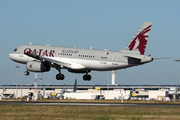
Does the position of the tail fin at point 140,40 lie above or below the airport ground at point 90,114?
above

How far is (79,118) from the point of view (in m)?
38.3

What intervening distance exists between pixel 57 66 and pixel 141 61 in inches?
643

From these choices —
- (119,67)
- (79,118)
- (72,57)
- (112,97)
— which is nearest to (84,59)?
(72,57)

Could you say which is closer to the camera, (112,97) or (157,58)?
(157,58)

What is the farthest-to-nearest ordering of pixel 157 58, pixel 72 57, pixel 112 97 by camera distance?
1. pixel 112 97
2. pixel 72 57
3. pixel 157 58

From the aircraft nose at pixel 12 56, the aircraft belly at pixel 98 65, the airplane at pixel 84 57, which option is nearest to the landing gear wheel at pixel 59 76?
the airplane at pixel 84 57

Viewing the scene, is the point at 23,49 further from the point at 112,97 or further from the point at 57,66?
the point at 112,97

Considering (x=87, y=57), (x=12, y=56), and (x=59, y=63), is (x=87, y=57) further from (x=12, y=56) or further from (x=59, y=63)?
(x=12, y=56)

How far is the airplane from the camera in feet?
210

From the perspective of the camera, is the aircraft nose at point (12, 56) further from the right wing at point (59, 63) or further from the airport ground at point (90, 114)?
the airport ground at point (90, 114)

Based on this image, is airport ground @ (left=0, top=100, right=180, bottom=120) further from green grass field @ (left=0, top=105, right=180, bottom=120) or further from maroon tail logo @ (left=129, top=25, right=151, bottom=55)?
maroon tail logo @ (left=129, top=25, right=151, bottom=55)

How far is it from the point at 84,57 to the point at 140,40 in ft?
35.4

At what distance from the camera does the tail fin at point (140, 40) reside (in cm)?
6519

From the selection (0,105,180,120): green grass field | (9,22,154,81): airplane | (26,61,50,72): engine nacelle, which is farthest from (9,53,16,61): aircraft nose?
(0,105,180,120): green grass field
